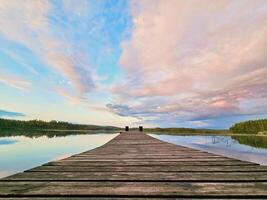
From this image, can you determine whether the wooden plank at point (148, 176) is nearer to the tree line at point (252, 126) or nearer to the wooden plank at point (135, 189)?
the wooden plank at point (135, 189)

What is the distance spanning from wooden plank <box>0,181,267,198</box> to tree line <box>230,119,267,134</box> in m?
66.6

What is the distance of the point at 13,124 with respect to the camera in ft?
344

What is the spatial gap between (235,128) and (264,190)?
77389 millimetres

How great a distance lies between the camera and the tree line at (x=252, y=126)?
65.2m

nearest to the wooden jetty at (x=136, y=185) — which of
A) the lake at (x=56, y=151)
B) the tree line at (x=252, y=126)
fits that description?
the lake at (x=56, y=151)

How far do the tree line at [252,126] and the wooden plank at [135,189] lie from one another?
218 ft

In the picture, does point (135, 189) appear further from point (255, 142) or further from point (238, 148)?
point (255, 142)

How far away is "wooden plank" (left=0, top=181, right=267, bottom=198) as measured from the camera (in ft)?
8.13

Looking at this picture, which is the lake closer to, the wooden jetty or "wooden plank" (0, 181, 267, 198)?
the wooden jetty

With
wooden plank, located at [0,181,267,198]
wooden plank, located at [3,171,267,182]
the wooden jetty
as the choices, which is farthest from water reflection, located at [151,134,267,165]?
wooden plank, located at [0,181,267,198]

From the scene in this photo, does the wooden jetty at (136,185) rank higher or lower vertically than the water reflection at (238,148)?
lower

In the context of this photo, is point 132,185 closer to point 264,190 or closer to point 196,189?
point 196,189

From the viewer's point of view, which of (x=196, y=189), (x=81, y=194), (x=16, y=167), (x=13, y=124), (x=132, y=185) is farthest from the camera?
(x=13, y=124)

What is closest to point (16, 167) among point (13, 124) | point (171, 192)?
point (171, 192)
